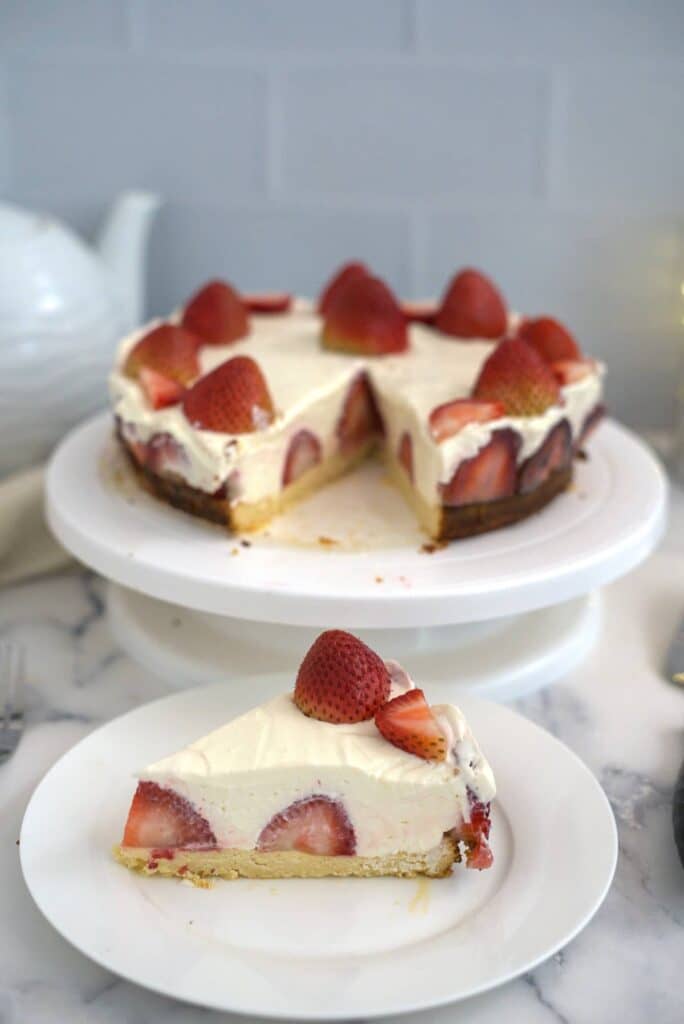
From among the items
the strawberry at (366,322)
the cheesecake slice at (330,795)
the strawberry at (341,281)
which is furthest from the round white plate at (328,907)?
the strawberry at (341,281)

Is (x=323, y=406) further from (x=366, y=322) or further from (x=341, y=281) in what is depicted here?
(x=341, y=281)

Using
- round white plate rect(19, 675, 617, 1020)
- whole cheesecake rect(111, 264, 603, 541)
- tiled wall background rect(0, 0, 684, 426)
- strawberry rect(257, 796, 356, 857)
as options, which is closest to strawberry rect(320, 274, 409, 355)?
whole cheesecake rect(111, 264, 603, 541)

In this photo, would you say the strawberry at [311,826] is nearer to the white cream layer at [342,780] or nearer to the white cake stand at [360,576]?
the white cream layer at [342,780]

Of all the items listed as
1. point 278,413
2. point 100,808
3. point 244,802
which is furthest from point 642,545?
point 100,808

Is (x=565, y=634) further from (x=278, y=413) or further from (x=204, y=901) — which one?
(x=204, y=901)

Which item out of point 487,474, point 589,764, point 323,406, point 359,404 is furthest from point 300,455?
point 589,764

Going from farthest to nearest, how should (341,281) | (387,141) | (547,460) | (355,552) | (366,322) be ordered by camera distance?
(387,141)
(341,281)
(366,322)
(547,460)
(355,552)
